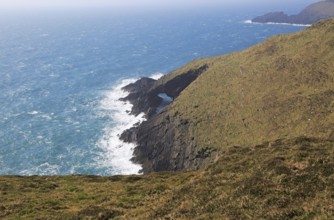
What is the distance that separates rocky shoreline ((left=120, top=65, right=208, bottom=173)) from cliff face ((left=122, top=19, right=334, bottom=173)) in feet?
0.99

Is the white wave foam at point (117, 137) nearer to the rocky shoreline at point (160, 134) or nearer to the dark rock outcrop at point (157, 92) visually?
the rocky shoreline at point (160, 134)

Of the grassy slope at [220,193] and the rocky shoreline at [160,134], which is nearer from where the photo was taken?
the grassy slope at [220,193]

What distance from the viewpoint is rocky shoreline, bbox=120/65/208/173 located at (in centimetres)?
8250

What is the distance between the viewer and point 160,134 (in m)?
92.6

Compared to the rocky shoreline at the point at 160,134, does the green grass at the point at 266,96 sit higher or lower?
higher

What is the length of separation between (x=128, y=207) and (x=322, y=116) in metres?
48.9

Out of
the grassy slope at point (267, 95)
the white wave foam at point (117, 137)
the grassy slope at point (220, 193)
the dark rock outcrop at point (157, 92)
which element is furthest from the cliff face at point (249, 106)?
the grassy slope at point (220, 193)

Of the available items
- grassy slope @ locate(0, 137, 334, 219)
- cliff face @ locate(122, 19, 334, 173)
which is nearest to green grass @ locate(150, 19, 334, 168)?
cliff face @ locate(122, 19, 334, 173)

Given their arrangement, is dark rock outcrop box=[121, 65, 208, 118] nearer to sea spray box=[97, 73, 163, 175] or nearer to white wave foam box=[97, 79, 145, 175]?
sea spray box=[97, 73, 163, 175]

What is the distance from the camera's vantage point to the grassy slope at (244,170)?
24.4 metres

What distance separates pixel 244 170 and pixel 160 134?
59.9 meters

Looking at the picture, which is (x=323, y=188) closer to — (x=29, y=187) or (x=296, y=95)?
(x=29, y=187)

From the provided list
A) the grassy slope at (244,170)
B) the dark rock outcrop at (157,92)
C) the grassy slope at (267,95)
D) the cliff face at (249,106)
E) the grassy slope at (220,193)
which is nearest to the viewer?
the grassy slope at (220,193)

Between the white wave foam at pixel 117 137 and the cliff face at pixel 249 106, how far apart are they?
10.3ft
